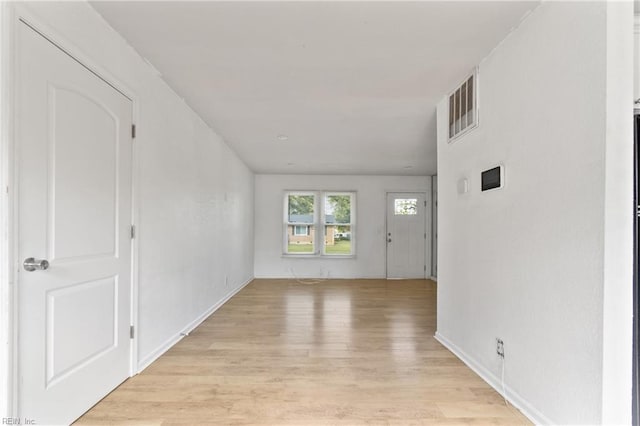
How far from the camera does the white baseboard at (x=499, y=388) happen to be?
70.7 inches

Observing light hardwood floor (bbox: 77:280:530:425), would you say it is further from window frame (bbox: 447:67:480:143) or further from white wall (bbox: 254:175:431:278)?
white wall (bbox: 254:175:431:278)

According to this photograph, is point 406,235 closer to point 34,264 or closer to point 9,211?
point 34,264

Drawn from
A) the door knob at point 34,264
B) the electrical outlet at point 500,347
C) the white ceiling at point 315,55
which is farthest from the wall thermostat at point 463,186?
the door knob at point 34,264

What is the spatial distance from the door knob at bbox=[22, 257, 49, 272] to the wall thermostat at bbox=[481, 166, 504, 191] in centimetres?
268

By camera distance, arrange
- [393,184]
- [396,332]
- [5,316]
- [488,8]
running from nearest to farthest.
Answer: [5,316]
[488,8]
[396,332]
[393,184]

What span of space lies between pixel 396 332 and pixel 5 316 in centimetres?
311

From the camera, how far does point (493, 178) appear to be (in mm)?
Answer: 2227

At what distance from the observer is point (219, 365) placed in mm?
2557

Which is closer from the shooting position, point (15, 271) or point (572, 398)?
point (15, 271)

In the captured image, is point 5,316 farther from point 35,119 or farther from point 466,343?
point 466,343

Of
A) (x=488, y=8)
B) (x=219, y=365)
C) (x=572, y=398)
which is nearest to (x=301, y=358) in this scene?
(x=219, y=365)

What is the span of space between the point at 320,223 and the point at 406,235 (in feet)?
6.56

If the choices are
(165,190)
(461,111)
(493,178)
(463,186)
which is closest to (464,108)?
(461,111)

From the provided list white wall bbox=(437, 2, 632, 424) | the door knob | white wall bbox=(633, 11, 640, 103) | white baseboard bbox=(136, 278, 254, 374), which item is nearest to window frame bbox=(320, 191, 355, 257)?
white baseboard bbox=(136, 278, 254, 374)
